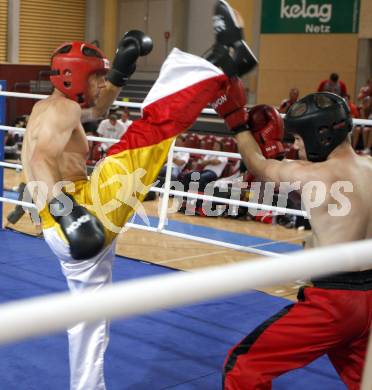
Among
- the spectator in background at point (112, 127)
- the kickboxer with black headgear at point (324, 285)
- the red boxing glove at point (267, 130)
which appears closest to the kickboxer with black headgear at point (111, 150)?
the red boxing glove at point (267, 130)

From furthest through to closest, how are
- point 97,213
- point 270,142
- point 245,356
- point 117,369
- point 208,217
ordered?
point 208,217
point 117,369
point 270,142
point 97,213
point 245,356

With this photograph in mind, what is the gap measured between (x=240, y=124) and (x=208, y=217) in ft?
14.4

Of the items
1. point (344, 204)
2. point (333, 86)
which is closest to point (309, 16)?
point (333, 86)

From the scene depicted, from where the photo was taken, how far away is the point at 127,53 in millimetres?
2695

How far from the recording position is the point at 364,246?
0.99 m

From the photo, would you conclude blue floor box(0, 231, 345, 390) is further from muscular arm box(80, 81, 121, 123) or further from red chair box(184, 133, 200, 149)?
red chair box(184, 133, 200, 149)

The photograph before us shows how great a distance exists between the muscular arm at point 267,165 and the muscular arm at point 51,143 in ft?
1.90

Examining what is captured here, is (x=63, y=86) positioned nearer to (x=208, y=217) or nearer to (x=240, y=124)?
(x=240, y=124)

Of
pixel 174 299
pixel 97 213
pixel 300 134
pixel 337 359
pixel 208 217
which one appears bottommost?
pixel 208 217

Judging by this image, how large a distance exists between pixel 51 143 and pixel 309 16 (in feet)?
33.5

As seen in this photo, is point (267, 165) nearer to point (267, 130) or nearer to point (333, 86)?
point (267, 130)

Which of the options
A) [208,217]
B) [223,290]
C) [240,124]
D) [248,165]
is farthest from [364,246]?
[208,217]

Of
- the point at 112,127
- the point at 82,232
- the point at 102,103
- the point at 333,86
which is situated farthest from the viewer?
the point at 333,86

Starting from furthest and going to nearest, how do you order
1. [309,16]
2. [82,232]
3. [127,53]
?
[309,16]
[127,53]
[82,232]
